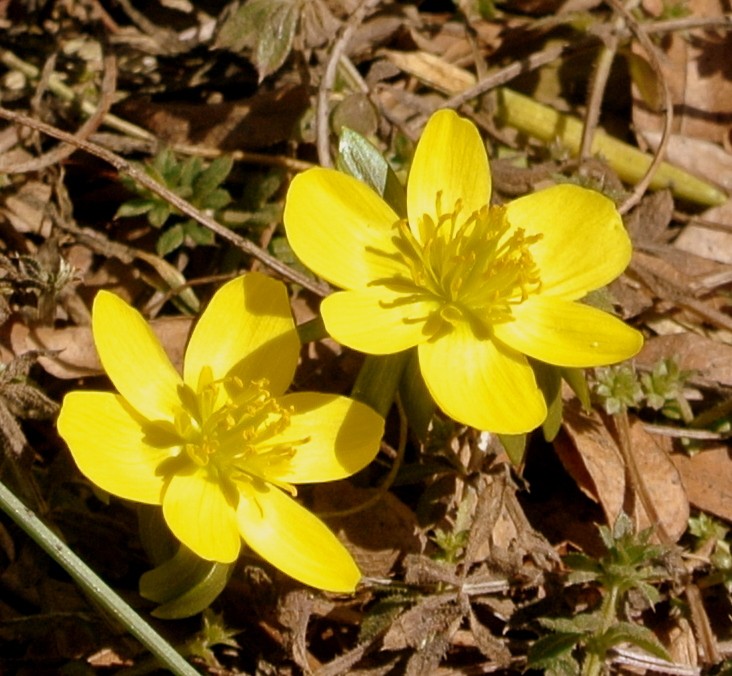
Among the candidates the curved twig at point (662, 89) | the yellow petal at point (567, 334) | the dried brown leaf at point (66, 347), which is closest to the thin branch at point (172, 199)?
the dried brown leaf at point (66, 347)

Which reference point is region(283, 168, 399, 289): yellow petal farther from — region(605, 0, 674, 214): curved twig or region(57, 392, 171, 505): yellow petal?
region(605, 0, 674, 214): curved twig

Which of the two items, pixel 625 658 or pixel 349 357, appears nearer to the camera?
pixel 625 658

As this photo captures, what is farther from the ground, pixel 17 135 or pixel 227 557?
pixel 17 135

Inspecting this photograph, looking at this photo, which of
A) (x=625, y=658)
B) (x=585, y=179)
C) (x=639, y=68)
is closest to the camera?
(x=625, y=658)

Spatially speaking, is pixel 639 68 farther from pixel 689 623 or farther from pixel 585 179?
pixel 689 623

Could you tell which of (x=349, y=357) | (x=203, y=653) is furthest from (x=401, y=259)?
(x=203, y=653)

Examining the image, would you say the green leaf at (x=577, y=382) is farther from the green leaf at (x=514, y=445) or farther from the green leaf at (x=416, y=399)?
the green leaf at (x=416, y=399)

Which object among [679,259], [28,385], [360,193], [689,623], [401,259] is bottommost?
[689,623]

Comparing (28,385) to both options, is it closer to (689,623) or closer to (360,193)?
(360,193)

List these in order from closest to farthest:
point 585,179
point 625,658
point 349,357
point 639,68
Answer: point 625,658, point 349,357, point 585,179, point 639,68

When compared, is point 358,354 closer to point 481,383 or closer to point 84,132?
point 481,383
